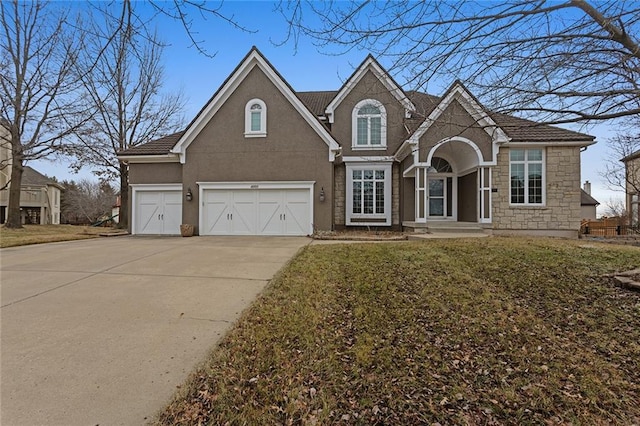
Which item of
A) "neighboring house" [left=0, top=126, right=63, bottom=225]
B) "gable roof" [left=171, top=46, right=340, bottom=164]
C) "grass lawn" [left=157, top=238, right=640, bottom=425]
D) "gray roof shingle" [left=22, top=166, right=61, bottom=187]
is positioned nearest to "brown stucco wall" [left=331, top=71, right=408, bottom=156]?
"gable roof" [left=171, top=46, right=340, bottom=164]

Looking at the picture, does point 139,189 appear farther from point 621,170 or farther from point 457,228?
→ point 621,170

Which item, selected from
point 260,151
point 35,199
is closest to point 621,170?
point 260,151

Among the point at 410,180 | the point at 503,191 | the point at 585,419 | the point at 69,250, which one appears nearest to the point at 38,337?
the point at 585,419

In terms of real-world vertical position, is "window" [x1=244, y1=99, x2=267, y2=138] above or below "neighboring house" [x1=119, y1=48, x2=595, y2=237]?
above

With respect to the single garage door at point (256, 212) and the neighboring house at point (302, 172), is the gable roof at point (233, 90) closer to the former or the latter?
the neighboring house at point (302, 172)

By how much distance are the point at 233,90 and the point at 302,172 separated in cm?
486

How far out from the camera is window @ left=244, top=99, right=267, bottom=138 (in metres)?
13.6

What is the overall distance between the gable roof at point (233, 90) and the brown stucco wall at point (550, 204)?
7.25 metres

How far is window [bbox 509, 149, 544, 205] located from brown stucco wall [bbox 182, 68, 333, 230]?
7.86 metres

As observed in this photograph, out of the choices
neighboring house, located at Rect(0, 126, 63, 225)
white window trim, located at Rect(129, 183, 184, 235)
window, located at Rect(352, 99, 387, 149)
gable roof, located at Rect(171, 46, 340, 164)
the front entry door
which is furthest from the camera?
neighboring house, located at Rect(0, 126, 63, 225)

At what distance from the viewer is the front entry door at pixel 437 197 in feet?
49.4

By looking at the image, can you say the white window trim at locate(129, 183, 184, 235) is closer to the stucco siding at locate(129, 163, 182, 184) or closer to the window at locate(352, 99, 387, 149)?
the stucco siding at locate(129, 163, 182, 184)

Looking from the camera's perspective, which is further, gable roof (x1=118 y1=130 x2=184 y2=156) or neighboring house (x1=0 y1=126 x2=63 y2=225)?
neighboring house (x1=0 y1=126 x2=63 y2=225)

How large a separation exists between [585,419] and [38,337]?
215 inches
